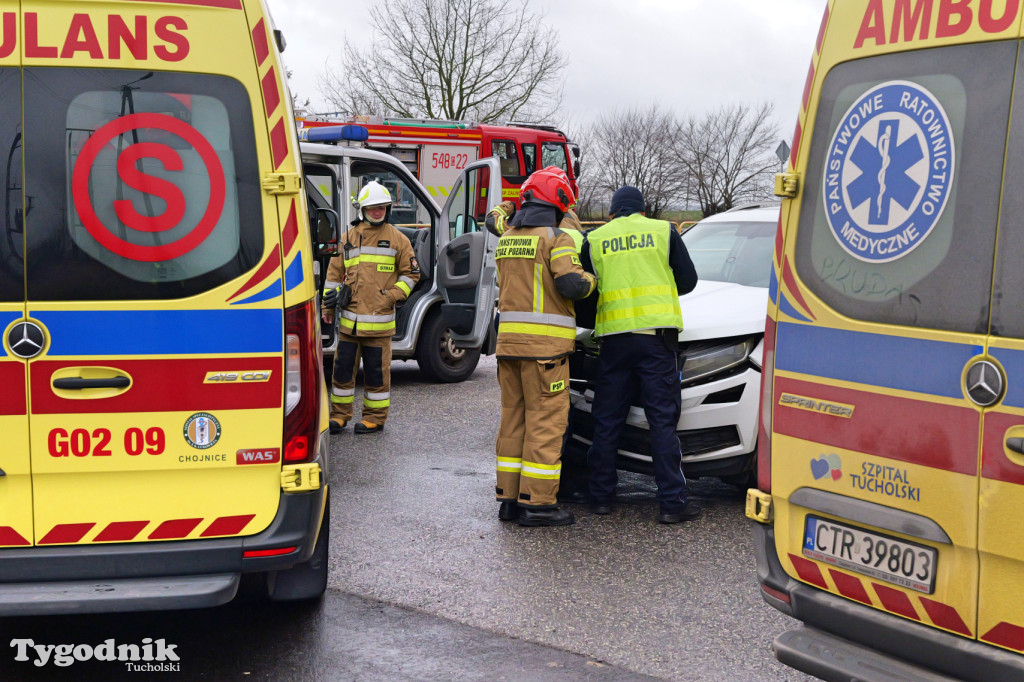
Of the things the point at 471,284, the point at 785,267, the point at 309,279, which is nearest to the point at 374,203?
the point at 471,284

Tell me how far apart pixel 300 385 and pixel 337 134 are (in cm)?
794

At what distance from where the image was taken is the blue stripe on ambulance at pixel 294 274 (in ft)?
10.8

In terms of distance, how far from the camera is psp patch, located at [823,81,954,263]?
2652mm

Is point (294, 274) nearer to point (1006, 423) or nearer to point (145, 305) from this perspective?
point (145, 305)

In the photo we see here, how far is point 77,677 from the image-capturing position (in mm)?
3516

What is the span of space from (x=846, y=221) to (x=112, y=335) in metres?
2.28

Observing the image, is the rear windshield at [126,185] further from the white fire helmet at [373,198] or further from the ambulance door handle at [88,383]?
the white fire helmet at [373,198]

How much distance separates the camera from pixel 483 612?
4.18 m

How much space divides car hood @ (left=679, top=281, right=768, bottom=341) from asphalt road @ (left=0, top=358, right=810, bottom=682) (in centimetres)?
103

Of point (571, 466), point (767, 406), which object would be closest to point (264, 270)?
point (767, 406)

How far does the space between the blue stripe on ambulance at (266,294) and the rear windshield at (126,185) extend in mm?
94

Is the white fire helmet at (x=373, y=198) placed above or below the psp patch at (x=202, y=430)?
above

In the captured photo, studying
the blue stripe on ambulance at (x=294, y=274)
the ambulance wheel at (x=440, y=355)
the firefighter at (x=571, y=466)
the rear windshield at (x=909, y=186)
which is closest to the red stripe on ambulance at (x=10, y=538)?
the blue stripe on ambulance at (x=294, y=274)

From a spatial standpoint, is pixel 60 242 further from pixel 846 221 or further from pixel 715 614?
pixel 715 614
